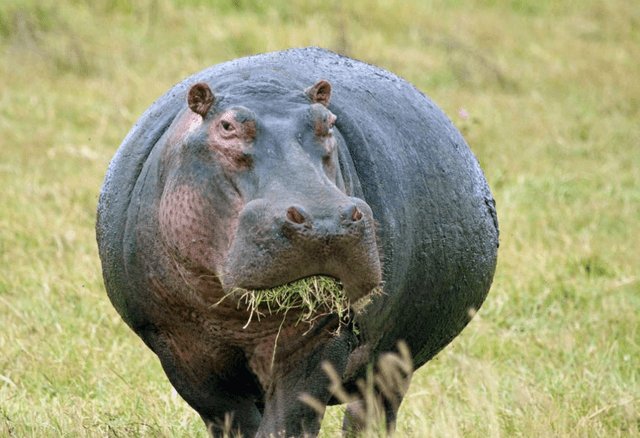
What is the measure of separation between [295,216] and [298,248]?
0.27 ft

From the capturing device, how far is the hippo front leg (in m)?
3.13

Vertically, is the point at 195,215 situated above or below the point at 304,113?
below

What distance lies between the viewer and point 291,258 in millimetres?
2670

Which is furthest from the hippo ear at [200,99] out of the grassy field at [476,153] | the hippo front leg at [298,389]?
the grassy field at [476,153]

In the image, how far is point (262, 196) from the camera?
2750 millimetres

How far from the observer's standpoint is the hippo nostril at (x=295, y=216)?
103 inches

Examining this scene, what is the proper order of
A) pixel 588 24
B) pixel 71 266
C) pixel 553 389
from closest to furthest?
pixel 553 389 → pixel 71 266 → pixel 588 24

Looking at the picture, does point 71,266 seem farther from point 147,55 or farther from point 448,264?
point 147,55

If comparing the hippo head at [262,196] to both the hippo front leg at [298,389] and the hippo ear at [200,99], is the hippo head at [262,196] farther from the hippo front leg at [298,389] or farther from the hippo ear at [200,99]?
the hippo front leg at [298,389]

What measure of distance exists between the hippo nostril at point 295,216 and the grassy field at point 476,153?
780 mm

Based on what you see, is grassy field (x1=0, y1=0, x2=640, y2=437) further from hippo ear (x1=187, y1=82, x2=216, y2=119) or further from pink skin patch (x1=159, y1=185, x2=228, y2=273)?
hippo ear (x1=187, y1=82, x2=216, y2=119)

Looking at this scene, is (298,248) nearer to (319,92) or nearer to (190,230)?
(190,230)

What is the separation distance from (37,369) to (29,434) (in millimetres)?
1214

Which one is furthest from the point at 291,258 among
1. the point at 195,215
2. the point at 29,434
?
the point at 29,434
